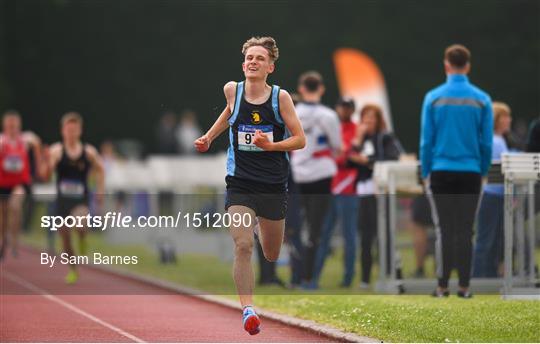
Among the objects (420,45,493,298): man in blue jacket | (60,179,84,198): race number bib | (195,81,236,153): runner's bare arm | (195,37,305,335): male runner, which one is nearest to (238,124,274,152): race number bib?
(195,37,305,335): male runner

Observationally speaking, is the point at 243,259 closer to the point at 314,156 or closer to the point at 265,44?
the point at 265,44

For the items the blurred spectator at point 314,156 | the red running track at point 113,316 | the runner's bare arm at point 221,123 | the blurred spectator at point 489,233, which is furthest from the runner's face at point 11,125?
the runner's bare arm at point 221,123

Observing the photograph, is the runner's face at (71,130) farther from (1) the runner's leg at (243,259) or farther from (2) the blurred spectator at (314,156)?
(1) the runner's leg at (243,259)

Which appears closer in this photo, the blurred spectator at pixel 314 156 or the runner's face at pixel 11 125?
the blurred spectator at pixel 314 156

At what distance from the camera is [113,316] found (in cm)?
1359

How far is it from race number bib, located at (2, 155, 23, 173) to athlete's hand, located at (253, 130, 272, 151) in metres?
12.3

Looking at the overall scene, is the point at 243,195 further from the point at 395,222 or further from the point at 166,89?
the point at 166,89

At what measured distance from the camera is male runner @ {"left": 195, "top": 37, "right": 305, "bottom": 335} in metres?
11.1

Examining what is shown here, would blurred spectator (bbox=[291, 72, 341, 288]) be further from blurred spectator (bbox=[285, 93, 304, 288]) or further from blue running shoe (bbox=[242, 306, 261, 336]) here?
blue running shoe (bbox=[242, 306, 261, 336])

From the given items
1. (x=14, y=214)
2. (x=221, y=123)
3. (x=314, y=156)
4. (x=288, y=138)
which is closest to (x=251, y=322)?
(x=288, y=138)

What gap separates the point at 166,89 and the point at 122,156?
2454 millimetres

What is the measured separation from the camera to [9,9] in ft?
153

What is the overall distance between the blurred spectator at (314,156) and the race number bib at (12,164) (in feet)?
22.7

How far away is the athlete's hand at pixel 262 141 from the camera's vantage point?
10930 mm
